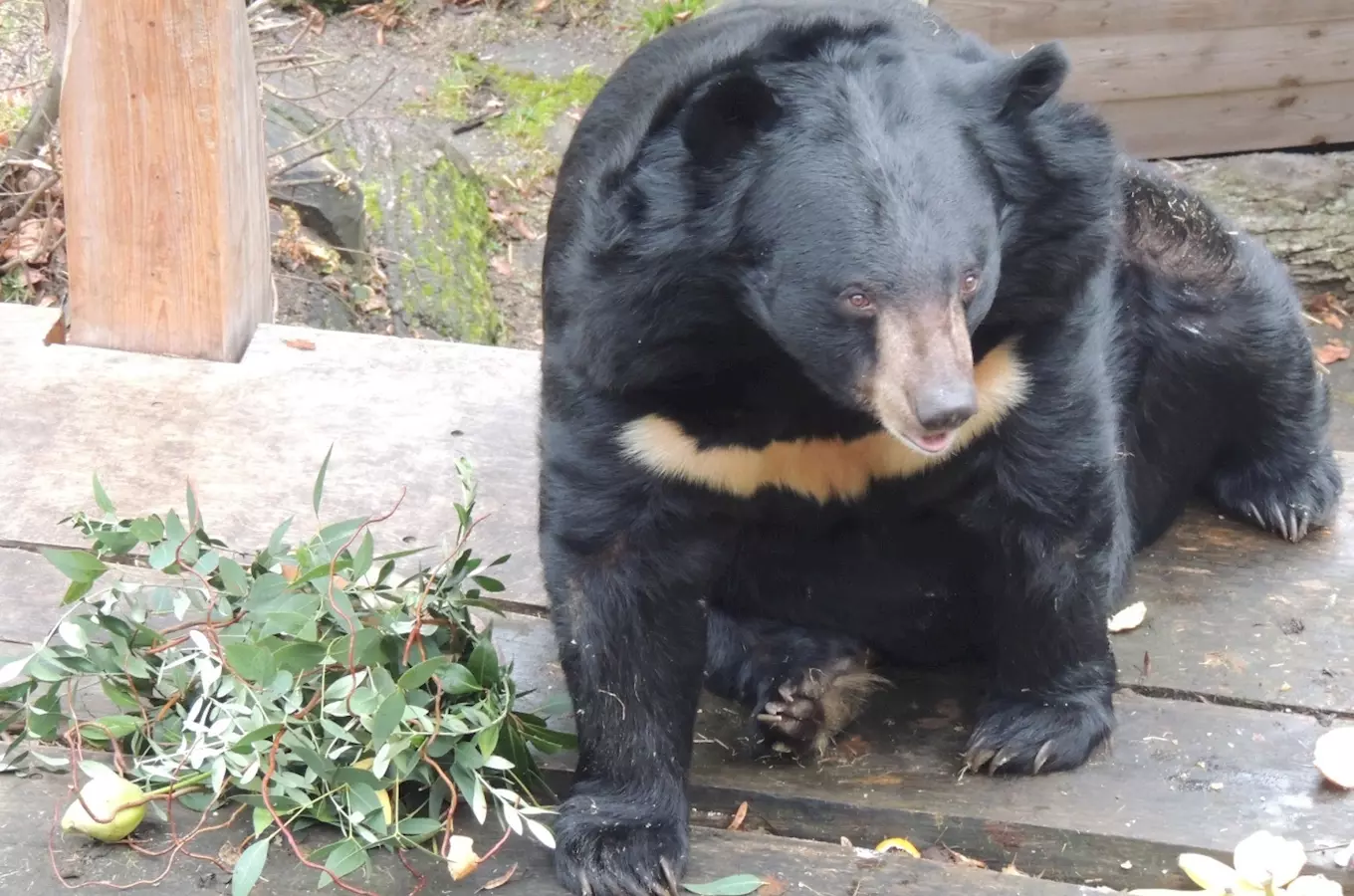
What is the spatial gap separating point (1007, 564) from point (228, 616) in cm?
131

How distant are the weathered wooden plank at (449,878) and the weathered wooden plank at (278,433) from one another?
0.71 m

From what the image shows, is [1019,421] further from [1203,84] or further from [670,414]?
[1203,84]

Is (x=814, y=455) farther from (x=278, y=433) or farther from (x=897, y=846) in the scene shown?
(x=278, y=433)

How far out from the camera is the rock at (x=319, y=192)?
585cm

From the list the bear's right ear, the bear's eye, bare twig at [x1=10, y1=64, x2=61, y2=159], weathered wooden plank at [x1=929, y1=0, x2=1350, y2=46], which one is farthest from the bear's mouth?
weathered wooden plank at [x1=929, y1=0, x2=1350, y2=46]

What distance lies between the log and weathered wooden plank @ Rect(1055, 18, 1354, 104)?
39cm

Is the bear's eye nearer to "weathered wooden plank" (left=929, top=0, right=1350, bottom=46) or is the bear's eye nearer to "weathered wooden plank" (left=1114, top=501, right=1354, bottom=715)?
"weathered wooden plank" (left=1114, top=501, right=1354, bottom=715)

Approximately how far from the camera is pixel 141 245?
3.57 meters

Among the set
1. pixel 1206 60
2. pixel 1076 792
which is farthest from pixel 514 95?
pixel 1076 792

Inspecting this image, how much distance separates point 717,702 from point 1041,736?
1.97 feet

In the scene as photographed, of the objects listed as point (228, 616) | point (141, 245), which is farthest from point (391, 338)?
point (228, 616)

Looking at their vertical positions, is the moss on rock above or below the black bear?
below

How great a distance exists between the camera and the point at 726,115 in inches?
82.4

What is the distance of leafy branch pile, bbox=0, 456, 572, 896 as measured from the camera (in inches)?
89.0
